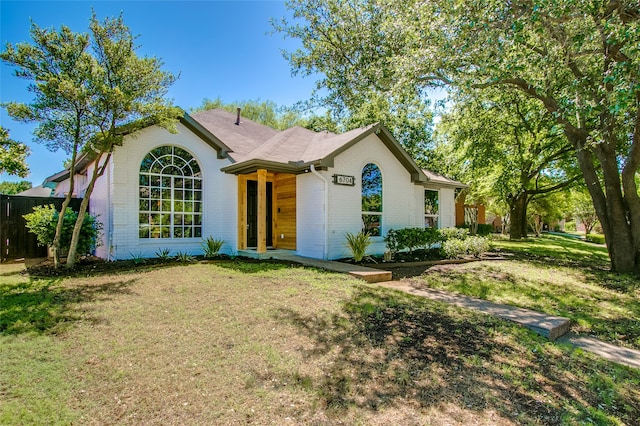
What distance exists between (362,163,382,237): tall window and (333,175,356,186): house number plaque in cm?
68

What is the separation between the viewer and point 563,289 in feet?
26.8

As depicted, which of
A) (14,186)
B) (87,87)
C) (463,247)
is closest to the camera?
(87,87)

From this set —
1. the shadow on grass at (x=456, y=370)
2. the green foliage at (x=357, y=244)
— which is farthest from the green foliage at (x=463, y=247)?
the shadow on grass at (x=456, y=370)

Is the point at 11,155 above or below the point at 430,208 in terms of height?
above

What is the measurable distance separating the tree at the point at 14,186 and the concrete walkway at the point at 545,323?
53090 millimetres

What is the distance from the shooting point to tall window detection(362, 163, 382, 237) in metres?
11.8

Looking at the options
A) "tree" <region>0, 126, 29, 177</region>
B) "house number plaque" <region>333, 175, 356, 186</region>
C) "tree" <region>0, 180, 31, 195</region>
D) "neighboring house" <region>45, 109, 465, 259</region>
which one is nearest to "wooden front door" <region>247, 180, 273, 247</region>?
"neighboring house" <region>45, 109, 465, 259</region>

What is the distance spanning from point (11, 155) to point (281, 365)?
989cm

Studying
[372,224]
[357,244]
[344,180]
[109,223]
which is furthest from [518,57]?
[109,223]

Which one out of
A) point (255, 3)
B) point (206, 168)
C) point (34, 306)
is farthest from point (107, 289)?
point (255, 3)

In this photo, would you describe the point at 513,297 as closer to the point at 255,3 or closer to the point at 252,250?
the point at 252,250

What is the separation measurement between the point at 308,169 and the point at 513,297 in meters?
6.50

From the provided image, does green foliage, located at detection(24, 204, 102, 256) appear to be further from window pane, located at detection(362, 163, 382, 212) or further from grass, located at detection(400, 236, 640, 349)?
grass, located at detection(400, 236, 640, 349)

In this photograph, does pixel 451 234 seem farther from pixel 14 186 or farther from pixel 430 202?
pixel 14 186
